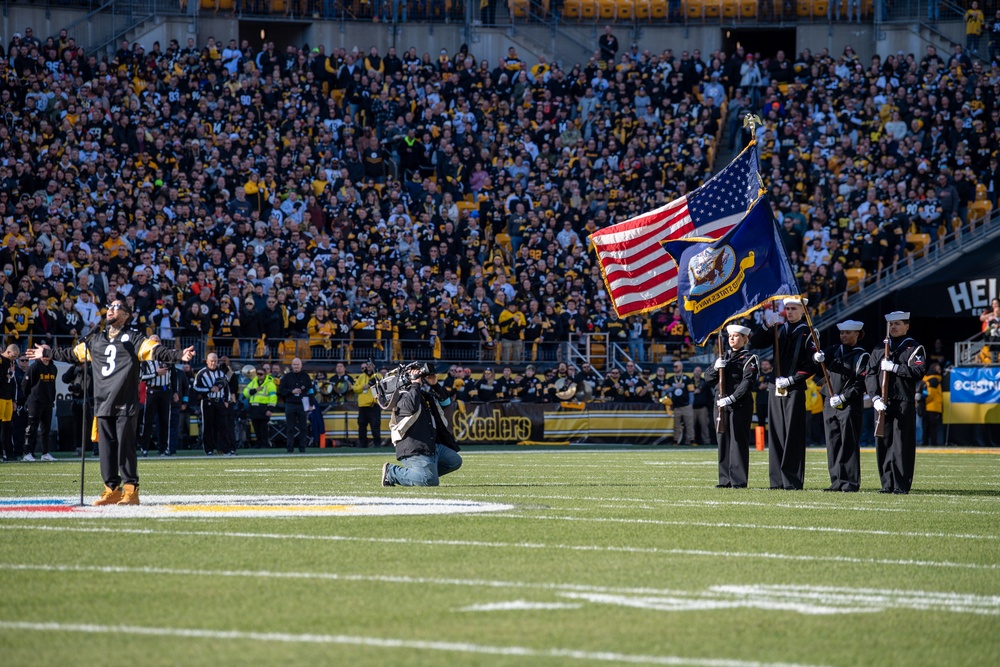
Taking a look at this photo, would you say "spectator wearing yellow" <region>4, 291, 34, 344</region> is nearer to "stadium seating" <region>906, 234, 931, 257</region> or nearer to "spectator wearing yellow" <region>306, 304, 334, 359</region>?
"spectator wearing yellow" <region>306, 304, 334, 359</region>

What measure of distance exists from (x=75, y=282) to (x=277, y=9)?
17891 millimetres

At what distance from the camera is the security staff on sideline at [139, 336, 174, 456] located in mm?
27078

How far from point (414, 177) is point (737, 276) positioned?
2301 cm

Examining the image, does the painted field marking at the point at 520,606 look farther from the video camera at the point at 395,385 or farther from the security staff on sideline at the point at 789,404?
the security staff on sideline at the point at 789,404

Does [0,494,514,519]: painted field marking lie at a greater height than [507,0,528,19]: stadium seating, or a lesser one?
lesser

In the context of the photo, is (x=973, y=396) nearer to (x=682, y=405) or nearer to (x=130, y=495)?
(x=682, y=405)

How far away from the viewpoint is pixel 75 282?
30922 millimetres

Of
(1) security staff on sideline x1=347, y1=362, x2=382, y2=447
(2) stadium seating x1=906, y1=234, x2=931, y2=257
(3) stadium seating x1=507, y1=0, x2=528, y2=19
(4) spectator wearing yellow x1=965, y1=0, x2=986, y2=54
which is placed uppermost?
(3) stadium seating x1=507, y1=0, x2=528, y2=19

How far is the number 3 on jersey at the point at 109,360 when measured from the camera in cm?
1373

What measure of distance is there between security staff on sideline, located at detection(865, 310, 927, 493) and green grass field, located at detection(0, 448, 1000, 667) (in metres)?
1.25

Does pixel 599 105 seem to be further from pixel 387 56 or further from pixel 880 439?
pixel 880 439

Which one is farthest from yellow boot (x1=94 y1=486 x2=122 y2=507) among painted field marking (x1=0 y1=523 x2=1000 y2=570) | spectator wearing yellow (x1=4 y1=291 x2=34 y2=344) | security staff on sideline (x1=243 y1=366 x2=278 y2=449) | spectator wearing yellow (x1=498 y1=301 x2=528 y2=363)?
spectator wearing yellow (x1=498 y1=301 x2=528 y2=363)

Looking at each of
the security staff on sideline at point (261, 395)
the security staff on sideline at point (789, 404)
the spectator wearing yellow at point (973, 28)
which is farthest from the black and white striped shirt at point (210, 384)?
the spectator wearing yellow at point (973, 28)

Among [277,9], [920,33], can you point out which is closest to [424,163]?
[277,9]
